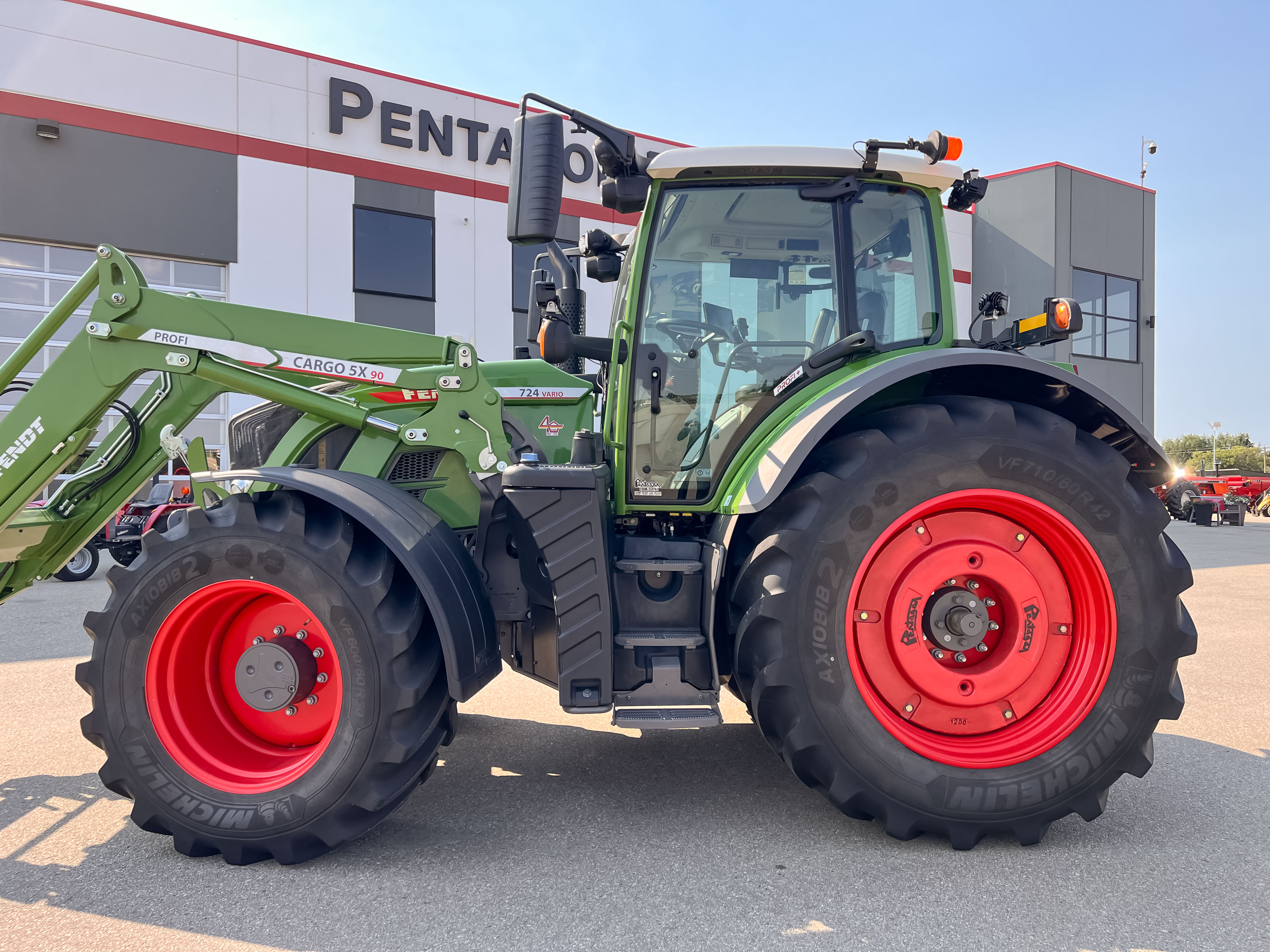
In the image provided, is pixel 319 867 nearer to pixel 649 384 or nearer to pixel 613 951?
pixel 613 951

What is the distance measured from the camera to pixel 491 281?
14.0 meters

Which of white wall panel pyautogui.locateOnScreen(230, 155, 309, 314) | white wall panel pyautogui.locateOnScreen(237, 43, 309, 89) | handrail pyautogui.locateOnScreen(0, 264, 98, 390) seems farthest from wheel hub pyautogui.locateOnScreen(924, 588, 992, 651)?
white wall panel pyautogui.locateOnScreen(237, 43, 309, 89)

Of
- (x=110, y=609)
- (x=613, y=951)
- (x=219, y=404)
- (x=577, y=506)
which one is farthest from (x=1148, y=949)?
(x=219, y=404)

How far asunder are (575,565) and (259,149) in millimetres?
12608

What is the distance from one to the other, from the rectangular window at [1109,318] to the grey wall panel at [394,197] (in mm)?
16016

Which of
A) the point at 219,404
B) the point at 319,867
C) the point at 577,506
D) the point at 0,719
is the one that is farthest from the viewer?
the point at 219,404

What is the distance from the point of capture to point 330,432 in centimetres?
336

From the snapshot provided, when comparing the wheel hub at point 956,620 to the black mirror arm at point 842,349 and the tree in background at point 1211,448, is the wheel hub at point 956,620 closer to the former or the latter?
the black mirror arm at point 842,349

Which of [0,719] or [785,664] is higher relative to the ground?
[785,664]

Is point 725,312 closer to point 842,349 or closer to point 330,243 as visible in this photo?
point 842,349

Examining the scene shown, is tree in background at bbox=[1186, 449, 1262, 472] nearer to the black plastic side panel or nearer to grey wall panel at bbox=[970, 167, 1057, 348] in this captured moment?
grey wall panel at bbox=[970, 167, 1057, 348]

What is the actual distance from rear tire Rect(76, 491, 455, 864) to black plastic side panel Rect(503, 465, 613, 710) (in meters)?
0.43

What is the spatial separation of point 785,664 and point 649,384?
1174mm

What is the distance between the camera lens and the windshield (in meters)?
2.97
